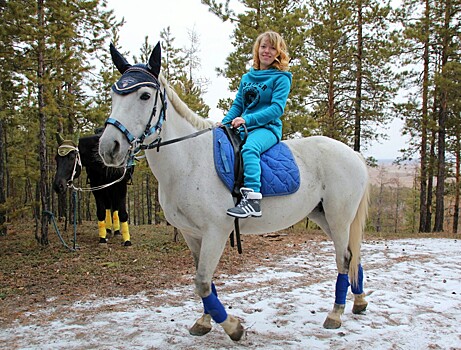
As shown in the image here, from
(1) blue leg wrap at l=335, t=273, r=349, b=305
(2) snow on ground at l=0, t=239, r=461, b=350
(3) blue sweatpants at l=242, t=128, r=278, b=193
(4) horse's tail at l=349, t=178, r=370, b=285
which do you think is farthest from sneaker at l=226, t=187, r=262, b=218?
(4) horse's tail at l=349, t=178, r=370, b=285

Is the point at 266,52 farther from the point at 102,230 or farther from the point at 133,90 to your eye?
the point at 102,230

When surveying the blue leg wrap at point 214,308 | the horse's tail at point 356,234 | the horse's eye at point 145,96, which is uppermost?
the horse's eye at point 145,96

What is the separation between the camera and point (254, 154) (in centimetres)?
297

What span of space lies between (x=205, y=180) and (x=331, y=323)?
2095 mm

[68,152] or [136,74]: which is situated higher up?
[136,74]

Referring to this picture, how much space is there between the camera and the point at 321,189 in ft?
11.7

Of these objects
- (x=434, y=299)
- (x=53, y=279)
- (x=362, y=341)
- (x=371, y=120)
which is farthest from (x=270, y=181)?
(x=371, y=120)

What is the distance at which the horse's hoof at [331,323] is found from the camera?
3.42m

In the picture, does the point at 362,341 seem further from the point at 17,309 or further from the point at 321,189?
the point at 17,309

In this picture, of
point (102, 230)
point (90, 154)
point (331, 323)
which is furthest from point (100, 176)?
point (331, 323)

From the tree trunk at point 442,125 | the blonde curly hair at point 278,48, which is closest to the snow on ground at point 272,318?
the blonde curly hair at point 278,48

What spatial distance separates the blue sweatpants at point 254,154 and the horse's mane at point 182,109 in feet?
1.55

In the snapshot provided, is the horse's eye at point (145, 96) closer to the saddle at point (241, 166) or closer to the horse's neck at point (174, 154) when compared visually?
the horse's neck at point (174, 154)

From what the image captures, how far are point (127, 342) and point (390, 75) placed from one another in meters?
16.6
